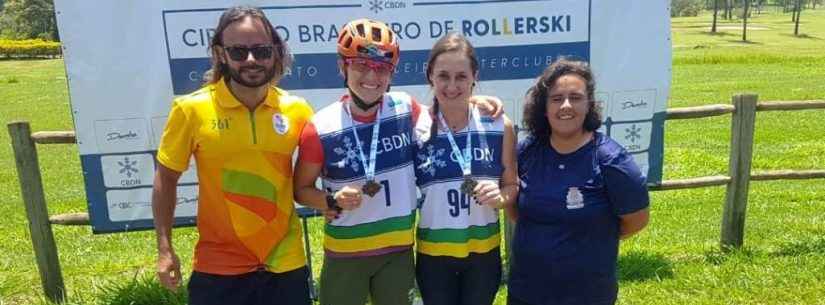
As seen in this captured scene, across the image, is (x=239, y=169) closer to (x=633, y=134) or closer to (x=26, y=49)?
(x=633, y=134)

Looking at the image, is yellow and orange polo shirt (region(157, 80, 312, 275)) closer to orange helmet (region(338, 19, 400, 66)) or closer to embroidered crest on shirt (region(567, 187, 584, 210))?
orange helmet (region(338, 19, 400, 66))

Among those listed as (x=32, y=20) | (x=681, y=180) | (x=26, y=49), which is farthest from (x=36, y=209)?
(x=32, y=20)

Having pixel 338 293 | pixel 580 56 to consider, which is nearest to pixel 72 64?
pixel 338 293

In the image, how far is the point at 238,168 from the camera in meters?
2.96

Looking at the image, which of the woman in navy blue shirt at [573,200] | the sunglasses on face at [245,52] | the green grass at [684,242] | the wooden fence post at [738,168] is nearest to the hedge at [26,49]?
the green grass at [684,242]

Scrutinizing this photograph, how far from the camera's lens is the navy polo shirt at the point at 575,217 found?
2.92 metres

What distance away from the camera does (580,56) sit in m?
5.14

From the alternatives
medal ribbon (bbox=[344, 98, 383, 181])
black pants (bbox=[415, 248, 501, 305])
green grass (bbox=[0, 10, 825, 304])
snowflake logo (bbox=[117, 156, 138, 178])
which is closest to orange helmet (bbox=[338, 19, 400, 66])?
medal ribbon (bbox=[344, 98, 383, 181])

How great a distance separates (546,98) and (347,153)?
97cm

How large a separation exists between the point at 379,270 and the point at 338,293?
24 cm

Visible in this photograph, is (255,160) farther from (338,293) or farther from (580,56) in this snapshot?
(580,56)

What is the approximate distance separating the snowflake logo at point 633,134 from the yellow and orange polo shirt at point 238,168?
3.19 m

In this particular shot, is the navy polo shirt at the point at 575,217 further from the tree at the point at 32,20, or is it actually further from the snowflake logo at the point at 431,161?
the tree at the point at 32,20

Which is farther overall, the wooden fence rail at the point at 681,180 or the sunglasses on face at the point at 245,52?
the wooden fence rail at the point at 681,180
